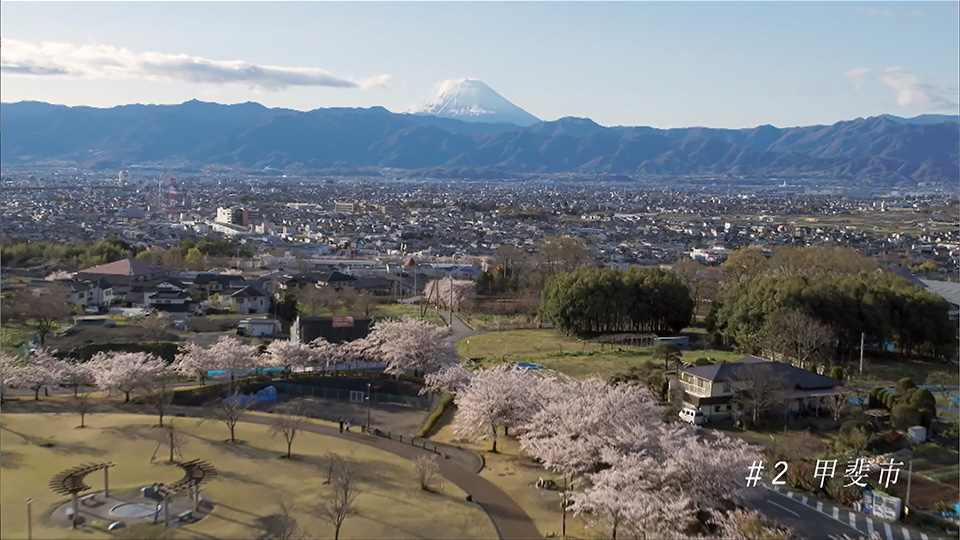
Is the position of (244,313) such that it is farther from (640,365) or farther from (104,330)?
(640,365)

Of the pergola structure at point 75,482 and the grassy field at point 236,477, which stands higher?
the pergola structure at point 75,482

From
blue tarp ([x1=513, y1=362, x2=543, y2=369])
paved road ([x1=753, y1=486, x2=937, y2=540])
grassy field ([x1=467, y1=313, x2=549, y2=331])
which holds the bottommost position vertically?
grassy field ([x1=467, y1=313, x2=549, y2=331])

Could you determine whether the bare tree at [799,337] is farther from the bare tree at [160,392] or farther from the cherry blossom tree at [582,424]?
the bare tree at [160,392]

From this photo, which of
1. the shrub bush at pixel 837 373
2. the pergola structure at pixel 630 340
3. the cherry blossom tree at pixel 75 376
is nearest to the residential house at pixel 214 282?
the cherry blossom tree at pixel 75 376

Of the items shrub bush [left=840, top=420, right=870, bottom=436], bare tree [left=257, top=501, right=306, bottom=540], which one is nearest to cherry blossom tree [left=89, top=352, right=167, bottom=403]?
bare tree [left=257, top=501, right=306, bottom=540]

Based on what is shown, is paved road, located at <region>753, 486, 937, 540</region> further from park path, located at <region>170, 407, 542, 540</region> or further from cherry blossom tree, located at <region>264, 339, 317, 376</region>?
cherry blossom tree, located at <region>264, 339, 317, 376</region>

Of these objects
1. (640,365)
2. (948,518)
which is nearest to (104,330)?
(640,365)
